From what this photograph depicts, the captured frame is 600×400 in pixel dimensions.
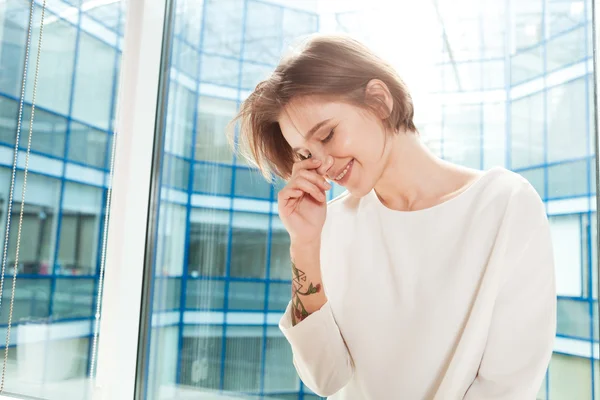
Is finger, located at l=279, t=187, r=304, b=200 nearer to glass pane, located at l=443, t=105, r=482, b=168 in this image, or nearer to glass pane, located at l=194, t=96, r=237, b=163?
glass pane, located at l=443, t=105, r=482, b=168

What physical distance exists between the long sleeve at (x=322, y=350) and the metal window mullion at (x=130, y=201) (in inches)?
33.5

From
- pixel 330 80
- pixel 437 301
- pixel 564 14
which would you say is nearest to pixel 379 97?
pixel 330 80

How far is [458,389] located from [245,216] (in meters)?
0.92

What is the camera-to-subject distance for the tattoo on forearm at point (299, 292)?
106 cm

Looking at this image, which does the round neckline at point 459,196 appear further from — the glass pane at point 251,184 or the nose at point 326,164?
the glass pane at point 251,184

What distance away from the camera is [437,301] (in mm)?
953

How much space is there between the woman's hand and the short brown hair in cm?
13

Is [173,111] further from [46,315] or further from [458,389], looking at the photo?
[458,389]

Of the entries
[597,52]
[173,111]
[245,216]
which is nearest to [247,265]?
[245,216]

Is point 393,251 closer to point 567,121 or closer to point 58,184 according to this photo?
point 567,121

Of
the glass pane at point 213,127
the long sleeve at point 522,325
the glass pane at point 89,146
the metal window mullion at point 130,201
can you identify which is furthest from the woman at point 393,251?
the glass pane at point 89,146

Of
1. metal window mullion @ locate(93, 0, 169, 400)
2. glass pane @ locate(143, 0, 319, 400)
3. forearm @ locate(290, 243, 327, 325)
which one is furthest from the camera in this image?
metal window mullion @ locate(93, 0, 169, 400)

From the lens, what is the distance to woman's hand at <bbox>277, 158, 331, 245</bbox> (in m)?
1.02

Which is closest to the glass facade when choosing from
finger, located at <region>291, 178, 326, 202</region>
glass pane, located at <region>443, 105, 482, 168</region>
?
glass pane, located at <region>443, 105, 482, 168</region>
